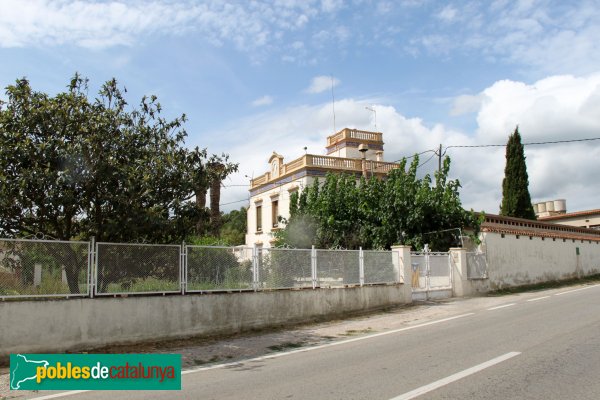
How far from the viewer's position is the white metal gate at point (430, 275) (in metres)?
18.5

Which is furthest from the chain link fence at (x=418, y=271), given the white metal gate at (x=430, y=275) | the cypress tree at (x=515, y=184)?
the cypress tree at (x=515, y=184)

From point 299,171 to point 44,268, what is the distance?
21978 mm

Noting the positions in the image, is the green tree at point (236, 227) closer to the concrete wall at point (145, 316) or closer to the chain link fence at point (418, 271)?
the chain link fence at point (418, 271)

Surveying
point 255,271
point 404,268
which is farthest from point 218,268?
point 404,268

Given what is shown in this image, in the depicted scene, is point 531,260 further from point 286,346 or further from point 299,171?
point 286,346

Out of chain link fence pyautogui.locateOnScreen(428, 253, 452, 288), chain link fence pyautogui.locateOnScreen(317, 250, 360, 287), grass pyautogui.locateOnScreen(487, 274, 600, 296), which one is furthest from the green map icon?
grass pyautogui.locateOnScreen(487, 274, 600, 296)

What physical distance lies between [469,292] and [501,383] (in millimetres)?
15669

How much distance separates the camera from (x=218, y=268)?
474 inches

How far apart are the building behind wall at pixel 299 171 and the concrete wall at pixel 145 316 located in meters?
16.4

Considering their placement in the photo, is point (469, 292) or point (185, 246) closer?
point (185, 246)

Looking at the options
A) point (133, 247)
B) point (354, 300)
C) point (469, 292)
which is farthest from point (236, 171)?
point (469, 292)

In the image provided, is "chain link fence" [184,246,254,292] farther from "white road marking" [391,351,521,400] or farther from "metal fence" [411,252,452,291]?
"metal fence" [411,252,452,291]

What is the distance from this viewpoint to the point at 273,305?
42.5 feet

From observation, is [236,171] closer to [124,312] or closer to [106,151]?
[106,151]
